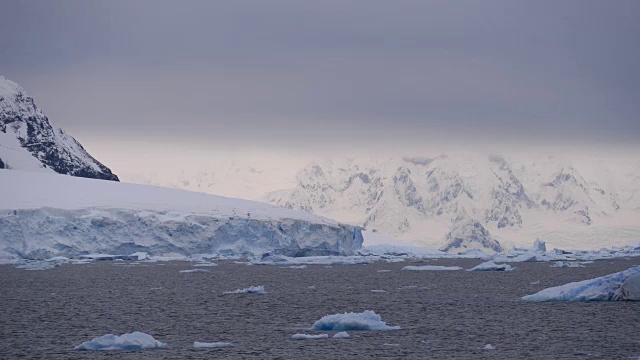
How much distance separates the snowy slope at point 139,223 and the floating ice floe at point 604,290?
1756 inches

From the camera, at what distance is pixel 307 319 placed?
2916cm

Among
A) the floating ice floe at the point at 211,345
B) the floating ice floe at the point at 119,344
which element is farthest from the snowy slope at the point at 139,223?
the floating ice floe at the point at 211,345

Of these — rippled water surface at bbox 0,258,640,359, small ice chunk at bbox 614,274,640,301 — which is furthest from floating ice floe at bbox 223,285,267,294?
small ice chunk at bbox 614,274,640,301

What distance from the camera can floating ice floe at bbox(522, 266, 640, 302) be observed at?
1256 inches

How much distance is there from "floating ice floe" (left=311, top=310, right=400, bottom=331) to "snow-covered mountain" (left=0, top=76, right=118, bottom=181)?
88659 mm

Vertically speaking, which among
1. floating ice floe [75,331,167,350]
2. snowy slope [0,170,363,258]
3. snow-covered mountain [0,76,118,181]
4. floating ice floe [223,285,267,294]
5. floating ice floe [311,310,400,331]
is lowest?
floating ice floe [75,331,167,350]

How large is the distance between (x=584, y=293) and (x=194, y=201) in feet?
186

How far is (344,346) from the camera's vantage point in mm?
22188

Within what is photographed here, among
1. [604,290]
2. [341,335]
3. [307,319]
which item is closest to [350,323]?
[341,335]

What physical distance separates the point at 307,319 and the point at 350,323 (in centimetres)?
432

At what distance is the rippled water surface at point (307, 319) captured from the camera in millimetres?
21656

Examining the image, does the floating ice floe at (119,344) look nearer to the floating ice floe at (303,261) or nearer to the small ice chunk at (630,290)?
the small ice chunk at (630,290)

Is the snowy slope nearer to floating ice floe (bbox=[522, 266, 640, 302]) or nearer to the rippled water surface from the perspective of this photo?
the rippled water surface

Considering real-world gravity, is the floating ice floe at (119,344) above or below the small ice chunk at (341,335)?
below
